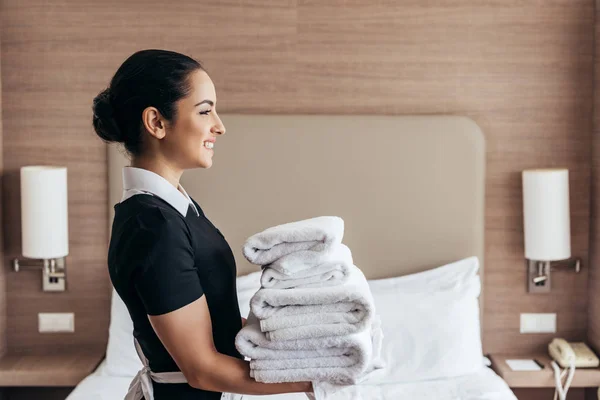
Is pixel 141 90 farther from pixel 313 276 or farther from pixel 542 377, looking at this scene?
pixel 542 377

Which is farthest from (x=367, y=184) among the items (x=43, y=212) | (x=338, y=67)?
(x=43, y=212)

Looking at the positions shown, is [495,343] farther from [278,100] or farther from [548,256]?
[278,100]

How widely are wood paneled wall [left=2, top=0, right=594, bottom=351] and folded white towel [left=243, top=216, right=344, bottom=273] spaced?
5.03 feet

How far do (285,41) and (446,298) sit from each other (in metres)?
1.17

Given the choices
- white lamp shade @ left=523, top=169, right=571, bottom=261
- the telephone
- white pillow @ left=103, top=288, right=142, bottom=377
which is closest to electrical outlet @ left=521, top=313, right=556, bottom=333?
the telephone

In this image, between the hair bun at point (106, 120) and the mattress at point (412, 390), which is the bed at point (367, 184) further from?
the hair bun at point (106, 120)

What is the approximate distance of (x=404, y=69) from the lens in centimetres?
289

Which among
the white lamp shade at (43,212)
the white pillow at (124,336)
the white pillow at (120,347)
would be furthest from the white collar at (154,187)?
the white lamp shade at (43,212)

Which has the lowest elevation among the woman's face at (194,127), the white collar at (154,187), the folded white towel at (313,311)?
the folded white towel at (313,311)

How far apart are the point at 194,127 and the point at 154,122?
0.26 ft

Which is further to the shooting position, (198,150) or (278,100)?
(278,100)

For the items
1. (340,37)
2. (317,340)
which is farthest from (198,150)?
(340,37)

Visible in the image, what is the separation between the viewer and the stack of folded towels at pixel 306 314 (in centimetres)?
137

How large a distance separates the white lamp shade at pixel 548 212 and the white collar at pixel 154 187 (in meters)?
1.72
